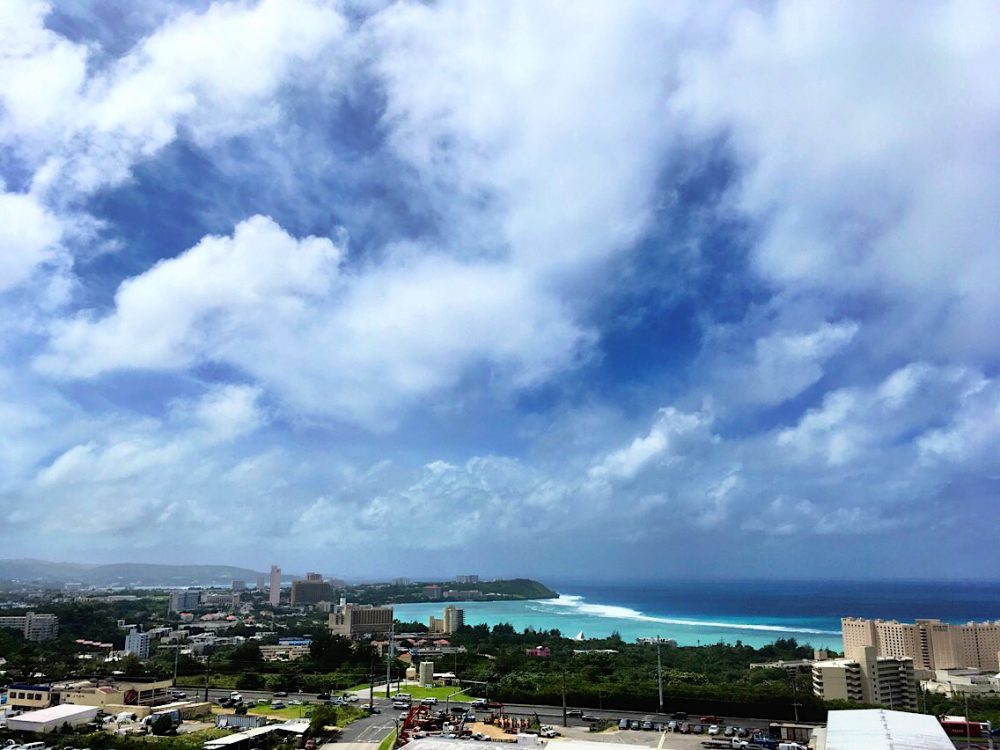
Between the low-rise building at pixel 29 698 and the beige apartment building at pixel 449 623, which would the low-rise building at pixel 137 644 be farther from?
the low-rise building at pixel 29 698

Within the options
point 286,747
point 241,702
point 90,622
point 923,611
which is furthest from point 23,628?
point 923,611

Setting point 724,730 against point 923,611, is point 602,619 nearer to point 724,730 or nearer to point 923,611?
point 923,611

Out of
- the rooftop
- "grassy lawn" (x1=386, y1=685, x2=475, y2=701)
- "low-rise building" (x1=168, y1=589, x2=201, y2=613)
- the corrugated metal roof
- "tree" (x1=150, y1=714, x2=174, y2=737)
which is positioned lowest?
"low-rise building" (x1=168, y1=589, x2=201, y2=613)

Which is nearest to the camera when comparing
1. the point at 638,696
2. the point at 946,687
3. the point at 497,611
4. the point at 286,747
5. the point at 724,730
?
the point at 286,747

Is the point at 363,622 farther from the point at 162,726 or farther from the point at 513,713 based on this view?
the point at 162,726

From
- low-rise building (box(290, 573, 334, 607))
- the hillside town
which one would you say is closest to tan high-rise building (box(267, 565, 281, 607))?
low-rise building (box(290, 573, 334, 607))

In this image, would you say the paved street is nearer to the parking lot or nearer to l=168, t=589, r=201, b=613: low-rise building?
the parking lot

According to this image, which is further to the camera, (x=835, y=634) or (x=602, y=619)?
(x=602, y=619)
